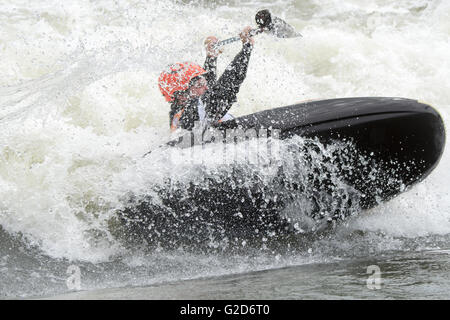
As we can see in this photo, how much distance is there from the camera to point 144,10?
9.15 metres

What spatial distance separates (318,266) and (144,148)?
1810mm

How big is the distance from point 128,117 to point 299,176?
2.95 metres

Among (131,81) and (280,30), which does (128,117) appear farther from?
(280,30)

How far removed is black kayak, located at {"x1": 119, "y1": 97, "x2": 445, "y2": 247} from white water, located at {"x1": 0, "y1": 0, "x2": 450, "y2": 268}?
297 mm

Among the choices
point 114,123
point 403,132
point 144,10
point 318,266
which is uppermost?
point 144,10

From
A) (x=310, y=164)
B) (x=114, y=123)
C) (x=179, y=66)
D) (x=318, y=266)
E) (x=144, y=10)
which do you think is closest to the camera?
(x=318, y=266)

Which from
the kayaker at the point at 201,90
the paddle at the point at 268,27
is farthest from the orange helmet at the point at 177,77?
the paddle at the point at 268,27

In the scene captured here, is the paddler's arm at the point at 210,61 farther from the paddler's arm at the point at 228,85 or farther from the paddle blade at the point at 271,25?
the paddle blade at the point at 271,25

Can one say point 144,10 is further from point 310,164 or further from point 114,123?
point 310,164

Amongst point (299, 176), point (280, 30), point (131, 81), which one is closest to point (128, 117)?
point (131, 81)

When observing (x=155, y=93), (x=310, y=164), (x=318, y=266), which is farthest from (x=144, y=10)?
(x=318, y=266)

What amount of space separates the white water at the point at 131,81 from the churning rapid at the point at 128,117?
0.05 ft

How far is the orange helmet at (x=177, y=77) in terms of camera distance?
4.40m

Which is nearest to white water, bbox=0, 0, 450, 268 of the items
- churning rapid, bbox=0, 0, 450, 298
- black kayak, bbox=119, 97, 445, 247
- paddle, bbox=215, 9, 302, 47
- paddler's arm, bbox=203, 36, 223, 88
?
churning rapid, bbox=0, 0, 450, 298
